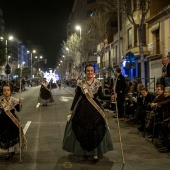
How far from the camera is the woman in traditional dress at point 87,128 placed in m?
6.99

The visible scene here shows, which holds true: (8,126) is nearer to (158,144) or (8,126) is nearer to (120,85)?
(158,144)

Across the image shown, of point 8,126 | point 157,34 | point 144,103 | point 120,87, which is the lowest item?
point 8,126

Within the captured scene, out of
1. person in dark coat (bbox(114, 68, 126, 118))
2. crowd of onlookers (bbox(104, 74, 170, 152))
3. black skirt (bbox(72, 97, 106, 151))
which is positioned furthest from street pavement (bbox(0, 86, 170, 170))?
person in dark coat (bbox(114, 68, 126, 118))

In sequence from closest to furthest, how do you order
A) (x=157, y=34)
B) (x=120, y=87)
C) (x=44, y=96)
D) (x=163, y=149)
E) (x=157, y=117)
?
(x=163, y=149) → (x=157, y=117) → (x=120, y=87) → (x=44, y=96) → (x=157, y=34)

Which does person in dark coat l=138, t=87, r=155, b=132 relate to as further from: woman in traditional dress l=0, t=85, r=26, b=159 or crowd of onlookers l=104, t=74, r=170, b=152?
woman in traditional dress l=0, t=85, r=26, b=159

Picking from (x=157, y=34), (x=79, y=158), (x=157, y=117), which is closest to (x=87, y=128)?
(x=79, y=158)

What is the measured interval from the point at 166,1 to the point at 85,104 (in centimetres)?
2576

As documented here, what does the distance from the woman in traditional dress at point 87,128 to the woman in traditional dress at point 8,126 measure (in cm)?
115

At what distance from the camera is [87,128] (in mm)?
7000

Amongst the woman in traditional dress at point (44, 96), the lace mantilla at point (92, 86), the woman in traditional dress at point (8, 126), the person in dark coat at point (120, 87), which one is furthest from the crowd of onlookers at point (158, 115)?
the woman in traditional dress at point (44, 96)

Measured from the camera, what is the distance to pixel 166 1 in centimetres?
3073

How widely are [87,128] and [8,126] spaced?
172 cm

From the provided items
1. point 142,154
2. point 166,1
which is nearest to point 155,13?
point 166,1

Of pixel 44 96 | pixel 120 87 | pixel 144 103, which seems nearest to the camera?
pixel 144 103
